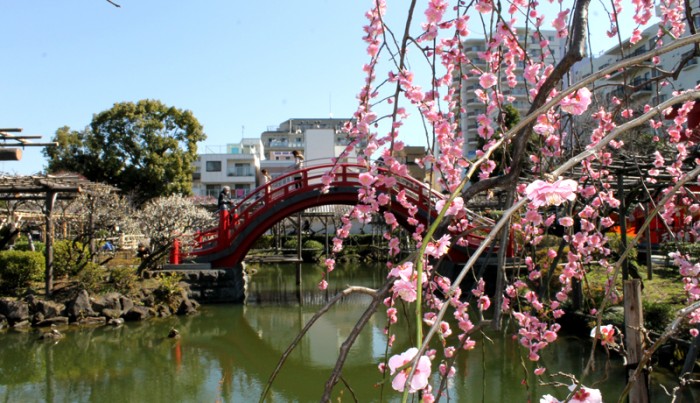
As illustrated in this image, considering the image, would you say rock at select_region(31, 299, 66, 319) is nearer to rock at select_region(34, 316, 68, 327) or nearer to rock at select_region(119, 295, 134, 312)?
rock at select_region(34, 316, 68, 327)

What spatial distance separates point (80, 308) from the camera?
392 inches

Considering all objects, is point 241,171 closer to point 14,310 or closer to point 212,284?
point 212,284

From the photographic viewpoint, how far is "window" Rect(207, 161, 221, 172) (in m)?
36.5

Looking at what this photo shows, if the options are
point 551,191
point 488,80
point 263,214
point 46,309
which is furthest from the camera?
point 263,214

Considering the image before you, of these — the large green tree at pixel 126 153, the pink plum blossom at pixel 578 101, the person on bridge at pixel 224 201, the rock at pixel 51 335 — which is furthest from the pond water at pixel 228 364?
Result: the large green tree at pixel 126 153

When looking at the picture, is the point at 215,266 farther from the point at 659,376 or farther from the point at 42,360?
the point at 659,376

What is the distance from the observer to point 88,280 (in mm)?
10664

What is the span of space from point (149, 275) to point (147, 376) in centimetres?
535

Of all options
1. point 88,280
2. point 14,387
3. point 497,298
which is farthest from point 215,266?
Result: point 497,298

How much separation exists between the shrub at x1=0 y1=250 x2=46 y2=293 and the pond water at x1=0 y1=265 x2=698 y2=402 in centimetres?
187

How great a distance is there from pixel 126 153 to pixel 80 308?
13.9 metres

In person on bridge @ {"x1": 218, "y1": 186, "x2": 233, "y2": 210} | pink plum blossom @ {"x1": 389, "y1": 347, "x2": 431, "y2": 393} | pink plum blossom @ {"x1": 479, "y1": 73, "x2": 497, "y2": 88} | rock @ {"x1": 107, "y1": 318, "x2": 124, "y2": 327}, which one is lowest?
rock @ {"x1": 107, "y1": 318, "x2": 124, "y2": 327}

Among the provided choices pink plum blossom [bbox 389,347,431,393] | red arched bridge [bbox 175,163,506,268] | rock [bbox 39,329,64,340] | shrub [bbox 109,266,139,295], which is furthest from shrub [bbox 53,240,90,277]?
pink plum blossom [bbox 389,347,431,393]

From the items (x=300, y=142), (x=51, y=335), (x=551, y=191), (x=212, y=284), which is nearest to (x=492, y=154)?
(x=551, y=191)
